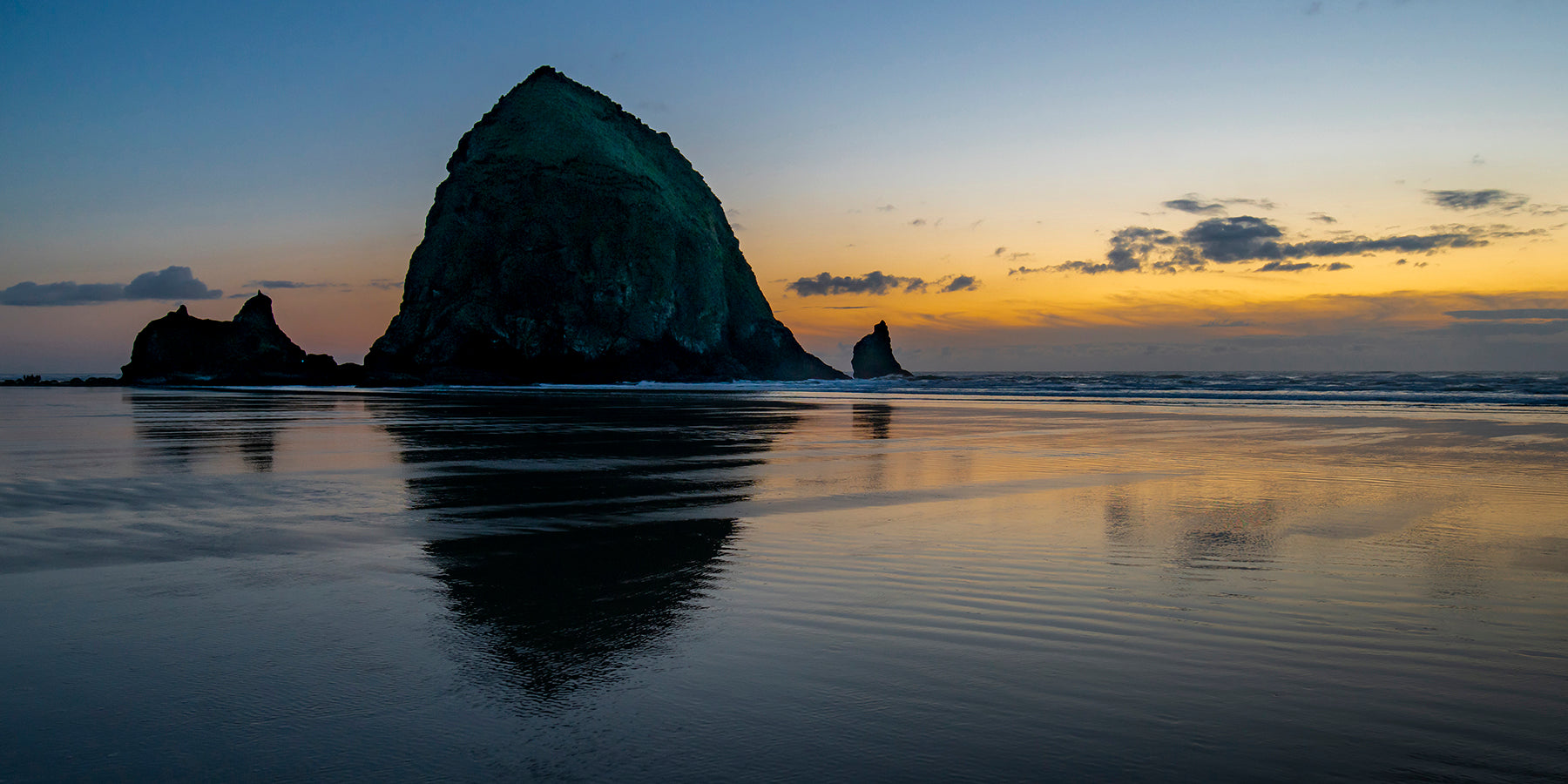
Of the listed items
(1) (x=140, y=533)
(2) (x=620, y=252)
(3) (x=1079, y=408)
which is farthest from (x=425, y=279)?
(1) (x=140, y=533)

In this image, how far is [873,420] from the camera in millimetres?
24141

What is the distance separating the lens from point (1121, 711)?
10.5 ft

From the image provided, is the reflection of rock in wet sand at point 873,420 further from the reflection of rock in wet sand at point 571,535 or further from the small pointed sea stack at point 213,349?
the small pointed sea stack at point 213,349

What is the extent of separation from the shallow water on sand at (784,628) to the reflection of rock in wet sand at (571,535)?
0.05m

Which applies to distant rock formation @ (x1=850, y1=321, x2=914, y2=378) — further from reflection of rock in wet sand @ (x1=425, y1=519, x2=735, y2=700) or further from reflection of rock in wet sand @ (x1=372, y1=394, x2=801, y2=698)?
reflection of rock in wet sand @ (x1=425, y1=519, x2=735, y2=700)

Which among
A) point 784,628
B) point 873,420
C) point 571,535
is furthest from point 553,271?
point 784,628

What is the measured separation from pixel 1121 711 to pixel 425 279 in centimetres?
8534

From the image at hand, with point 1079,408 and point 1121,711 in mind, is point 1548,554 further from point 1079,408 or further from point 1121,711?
point 1079,408

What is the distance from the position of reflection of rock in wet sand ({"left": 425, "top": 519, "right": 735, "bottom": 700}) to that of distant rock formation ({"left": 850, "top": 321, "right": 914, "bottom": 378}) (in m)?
121

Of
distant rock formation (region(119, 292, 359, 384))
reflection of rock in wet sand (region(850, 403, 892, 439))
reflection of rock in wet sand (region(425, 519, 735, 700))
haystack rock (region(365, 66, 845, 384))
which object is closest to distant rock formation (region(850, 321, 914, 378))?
haystack rock (region(365, 66, 845, 384))

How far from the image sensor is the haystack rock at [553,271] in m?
76.8

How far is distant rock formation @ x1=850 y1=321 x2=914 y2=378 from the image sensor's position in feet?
Result: 419

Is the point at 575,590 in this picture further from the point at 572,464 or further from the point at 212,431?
the point at 212,431

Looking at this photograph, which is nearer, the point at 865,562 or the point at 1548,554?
the point at 865,562
